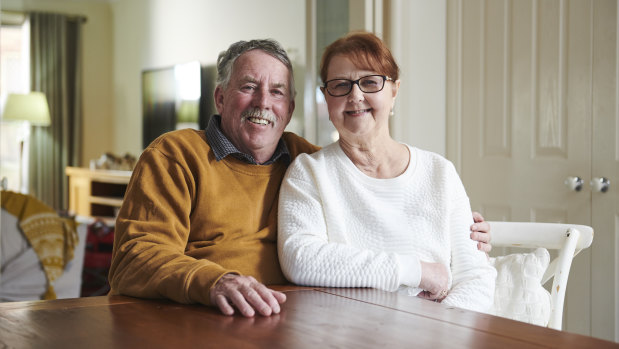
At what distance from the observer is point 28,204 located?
344 centimetres

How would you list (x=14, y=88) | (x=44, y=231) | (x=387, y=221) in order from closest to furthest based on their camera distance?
(x=387, y=221) < (x=44, y=231) < (x=14, y=88)

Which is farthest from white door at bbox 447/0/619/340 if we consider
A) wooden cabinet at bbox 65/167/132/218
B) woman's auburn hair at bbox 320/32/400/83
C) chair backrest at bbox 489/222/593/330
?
wooden cabinet at bbox 65/167/132/218

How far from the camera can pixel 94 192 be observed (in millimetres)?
7203

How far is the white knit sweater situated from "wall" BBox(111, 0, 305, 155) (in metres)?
3.26

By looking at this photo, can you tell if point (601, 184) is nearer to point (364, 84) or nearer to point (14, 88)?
point (364, 84)

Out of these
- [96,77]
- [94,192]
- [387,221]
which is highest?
[96,77]

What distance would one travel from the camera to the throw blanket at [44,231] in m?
3.41

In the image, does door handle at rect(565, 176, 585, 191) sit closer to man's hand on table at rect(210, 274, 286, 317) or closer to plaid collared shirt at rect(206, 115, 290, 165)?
plaid collared shirt at rect(206, 115, 290, 165)

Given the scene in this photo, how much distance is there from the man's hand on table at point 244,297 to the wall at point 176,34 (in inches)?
144

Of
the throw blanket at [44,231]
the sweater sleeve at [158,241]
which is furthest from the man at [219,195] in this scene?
the throw blanket at [44,231]

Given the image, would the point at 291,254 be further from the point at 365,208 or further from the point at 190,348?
the point at 190,348

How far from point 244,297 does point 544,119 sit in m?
2.17

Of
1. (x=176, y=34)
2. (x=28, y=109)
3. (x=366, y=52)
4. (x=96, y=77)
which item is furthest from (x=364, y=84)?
(x=96, y=77)

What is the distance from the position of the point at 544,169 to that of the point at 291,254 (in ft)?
6.11
